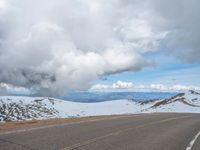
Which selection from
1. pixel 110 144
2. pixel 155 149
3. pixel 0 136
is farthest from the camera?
pixel 0 136

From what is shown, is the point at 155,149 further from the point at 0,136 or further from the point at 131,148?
the point at 0,136

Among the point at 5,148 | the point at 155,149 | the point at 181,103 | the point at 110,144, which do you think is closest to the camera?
the point at 5,148

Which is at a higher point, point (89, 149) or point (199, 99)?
point (199, 99)

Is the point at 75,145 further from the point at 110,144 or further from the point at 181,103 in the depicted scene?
the point at 181,103

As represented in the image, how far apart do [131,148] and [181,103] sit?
93290 mm

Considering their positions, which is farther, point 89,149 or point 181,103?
point 181,103

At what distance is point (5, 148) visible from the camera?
40.7 feet

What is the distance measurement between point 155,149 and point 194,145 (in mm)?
2595

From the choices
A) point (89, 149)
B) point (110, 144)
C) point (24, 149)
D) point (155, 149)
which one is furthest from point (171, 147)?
point (24, 149)

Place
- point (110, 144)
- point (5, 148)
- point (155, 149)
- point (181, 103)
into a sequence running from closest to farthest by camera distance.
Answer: point (5, 148), point (155, 149), point (110, 144), point (181, 103)

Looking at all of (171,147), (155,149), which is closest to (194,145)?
(171,147)

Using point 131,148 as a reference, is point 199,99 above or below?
above

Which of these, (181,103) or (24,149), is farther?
(181,103)

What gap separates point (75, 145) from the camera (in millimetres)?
13867
